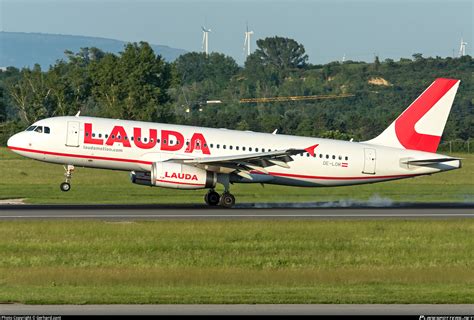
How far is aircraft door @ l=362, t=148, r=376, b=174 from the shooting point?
150 feet

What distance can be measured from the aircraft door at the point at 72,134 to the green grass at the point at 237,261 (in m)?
7.88

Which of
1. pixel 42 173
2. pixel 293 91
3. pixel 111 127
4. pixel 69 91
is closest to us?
pixel 111 127

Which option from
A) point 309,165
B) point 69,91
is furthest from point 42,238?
point 69,91

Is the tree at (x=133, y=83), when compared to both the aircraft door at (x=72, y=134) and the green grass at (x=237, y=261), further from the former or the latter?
the green grass at (x=237, y=261)

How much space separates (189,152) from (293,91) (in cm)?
14011

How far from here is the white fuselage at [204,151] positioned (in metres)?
42.9

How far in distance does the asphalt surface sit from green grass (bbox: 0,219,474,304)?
2.69ft

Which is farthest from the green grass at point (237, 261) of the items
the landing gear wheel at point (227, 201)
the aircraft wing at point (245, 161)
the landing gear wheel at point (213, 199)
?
the landing gear wheel at point (213, 199)

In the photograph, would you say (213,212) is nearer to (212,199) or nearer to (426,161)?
(212,199)

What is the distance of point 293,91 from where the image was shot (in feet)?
599

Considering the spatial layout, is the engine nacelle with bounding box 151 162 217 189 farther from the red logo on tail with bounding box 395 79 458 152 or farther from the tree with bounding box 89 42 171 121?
the tree with bounding box 89 42 171 121

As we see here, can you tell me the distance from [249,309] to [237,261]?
8738 millimetres

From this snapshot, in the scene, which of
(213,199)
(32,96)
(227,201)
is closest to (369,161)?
(227,201)

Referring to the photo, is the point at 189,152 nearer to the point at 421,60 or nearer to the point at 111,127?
the point at 111,127
